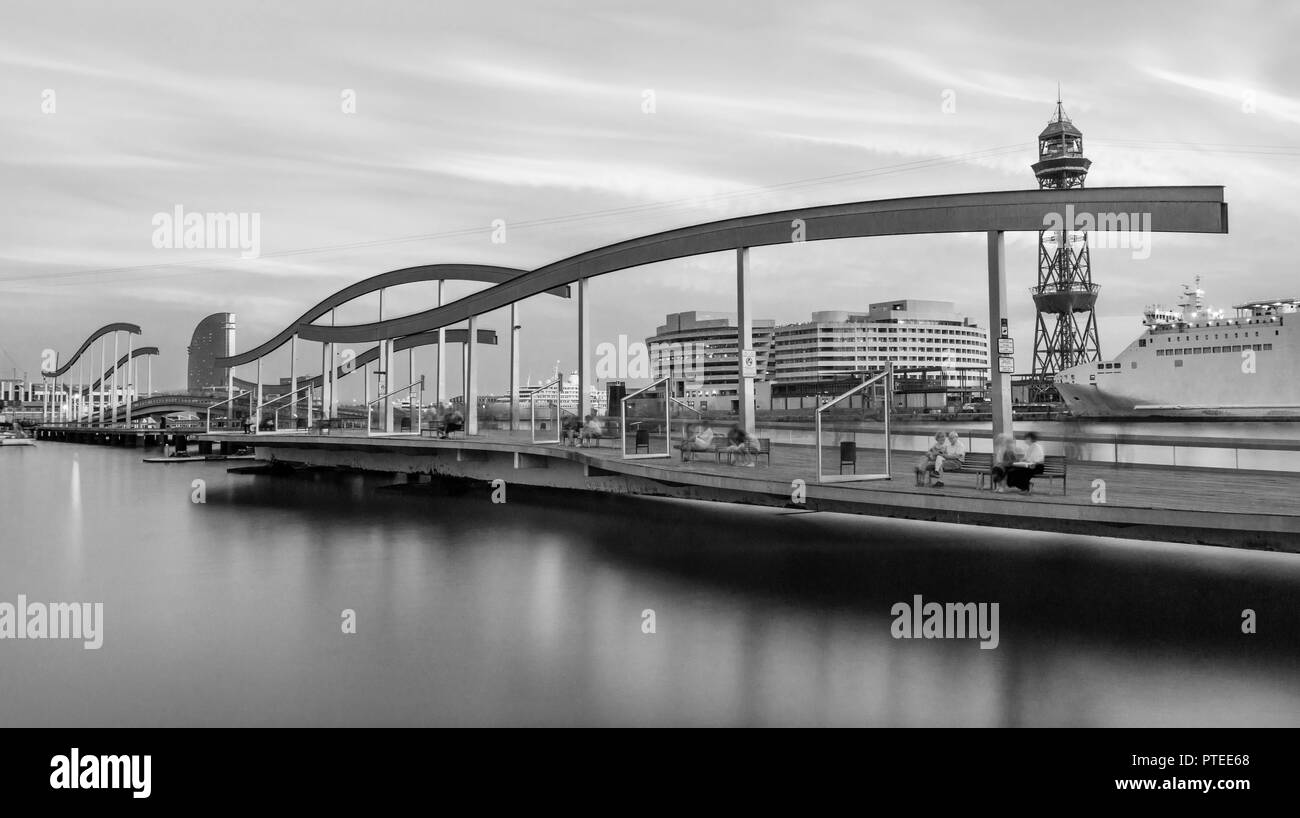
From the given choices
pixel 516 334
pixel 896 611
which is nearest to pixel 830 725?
pixel 896 611

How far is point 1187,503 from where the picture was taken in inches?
427

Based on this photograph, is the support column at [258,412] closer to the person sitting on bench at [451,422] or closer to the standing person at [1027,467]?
the person sitting on bench at [451,422]

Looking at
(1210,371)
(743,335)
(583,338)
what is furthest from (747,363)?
(1210,371)

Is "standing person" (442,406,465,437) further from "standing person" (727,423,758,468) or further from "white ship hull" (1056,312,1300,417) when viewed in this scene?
"white ship hull" (1056,312,1300,417)

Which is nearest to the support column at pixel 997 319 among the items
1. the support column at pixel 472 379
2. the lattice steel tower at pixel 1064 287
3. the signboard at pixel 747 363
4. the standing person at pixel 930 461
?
the standing person at pixel 930 461

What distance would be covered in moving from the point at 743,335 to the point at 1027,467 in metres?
7.07

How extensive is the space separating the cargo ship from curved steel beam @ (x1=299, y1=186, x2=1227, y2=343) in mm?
40273

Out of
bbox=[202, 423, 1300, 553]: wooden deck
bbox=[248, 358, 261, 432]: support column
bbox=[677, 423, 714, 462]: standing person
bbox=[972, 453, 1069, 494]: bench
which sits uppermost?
bbox=[248, 358, 261, 432]: support column

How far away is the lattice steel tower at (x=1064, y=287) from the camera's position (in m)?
106

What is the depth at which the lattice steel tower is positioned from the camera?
347ft

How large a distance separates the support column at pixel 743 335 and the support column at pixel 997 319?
4.97 meters

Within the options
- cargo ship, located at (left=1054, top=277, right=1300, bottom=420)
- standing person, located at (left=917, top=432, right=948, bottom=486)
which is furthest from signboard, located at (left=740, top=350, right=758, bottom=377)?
cargo ship, located at (left=1054, top=277, right=1300, bottom=420)
